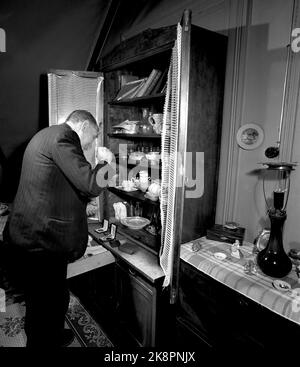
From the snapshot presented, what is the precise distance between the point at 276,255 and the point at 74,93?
2.06 meters

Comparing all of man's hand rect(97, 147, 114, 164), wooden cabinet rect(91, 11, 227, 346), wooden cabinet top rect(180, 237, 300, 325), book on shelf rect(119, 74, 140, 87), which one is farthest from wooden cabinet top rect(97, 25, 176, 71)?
wooden cabinet top rect(180, 237, 300, 325)

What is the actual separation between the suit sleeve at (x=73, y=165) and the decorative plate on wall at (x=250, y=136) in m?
1.03

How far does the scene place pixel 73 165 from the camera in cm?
154

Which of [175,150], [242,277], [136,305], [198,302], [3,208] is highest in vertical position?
[175,150]

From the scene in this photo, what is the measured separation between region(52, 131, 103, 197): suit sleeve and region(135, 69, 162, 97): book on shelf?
788 mm

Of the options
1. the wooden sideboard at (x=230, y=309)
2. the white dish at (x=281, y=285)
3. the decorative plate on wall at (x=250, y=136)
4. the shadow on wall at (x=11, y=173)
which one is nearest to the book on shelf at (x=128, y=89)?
the decorative plate on wall at (x=250, y=136)

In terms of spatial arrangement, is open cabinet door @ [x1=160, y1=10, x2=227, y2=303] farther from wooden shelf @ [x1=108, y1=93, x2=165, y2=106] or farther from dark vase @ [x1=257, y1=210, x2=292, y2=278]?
dark vase @ [x1=257, y1=210, x2=292, y2=278]

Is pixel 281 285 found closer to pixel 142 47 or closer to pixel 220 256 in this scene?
pixel 220 256

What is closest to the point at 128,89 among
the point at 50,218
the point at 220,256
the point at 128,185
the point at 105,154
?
the point at 105,154

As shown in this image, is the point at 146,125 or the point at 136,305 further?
the point at 146,125

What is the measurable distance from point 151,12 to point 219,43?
101 centimetres

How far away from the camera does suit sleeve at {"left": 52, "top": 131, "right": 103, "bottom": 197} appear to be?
155 centimetres

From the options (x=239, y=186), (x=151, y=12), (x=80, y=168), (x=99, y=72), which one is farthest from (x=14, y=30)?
(x=239, y=186)

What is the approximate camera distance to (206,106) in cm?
174
